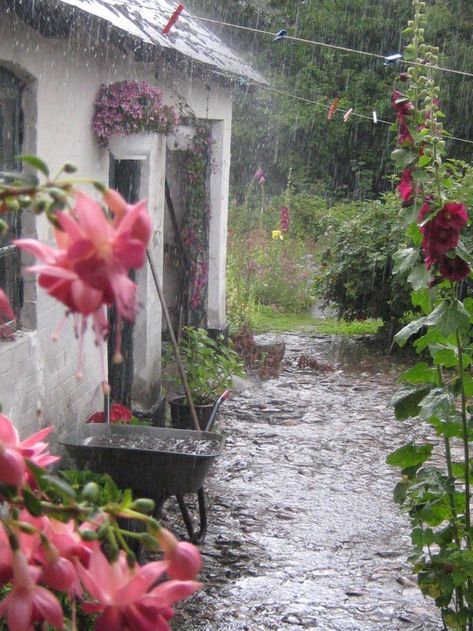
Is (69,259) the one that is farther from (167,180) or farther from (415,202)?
(167,180)

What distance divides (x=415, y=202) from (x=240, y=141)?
1790cm

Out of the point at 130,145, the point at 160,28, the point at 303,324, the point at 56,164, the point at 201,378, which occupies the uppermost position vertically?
the point at 160,28

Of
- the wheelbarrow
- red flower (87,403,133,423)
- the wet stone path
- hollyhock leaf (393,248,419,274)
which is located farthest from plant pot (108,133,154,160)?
hollyhock leaf (393,248,419,274)

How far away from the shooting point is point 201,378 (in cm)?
805

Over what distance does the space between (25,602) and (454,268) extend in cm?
248

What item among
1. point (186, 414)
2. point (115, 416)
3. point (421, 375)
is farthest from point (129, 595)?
point (186, 414)

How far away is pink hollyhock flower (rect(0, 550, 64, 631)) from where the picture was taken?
96 cm

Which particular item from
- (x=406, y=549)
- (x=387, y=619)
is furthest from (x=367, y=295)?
(x=387, y=619)

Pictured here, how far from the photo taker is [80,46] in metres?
5.57

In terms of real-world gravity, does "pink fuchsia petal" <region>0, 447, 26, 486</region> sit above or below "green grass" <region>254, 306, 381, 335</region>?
above

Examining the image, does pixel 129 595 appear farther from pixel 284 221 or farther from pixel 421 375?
pixel 284 221

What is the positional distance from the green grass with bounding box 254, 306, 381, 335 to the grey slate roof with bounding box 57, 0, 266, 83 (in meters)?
4.61

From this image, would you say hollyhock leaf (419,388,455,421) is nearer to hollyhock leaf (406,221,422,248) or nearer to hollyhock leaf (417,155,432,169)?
hollyhock leaf (406,221,422,248)

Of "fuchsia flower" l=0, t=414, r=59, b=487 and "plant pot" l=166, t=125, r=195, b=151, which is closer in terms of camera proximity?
"fuchsia flower" l=0, t=414, r=59, b=487
